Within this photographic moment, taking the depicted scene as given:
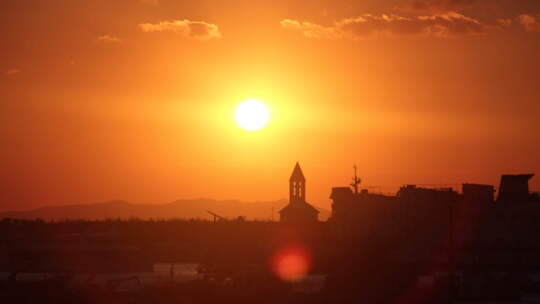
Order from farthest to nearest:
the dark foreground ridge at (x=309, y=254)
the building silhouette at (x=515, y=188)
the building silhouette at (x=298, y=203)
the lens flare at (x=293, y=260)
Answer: the building silhouette at (x=298, y=203), the lens flare at (x=293, y=260), the building silhouette at (x=515, y=188), the dark foreground ridge at (x=309, y=254)

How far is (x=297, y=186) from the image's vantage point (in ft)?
255

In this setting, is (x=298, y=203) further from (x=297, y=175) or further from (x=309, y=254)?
(x=309, y=254)

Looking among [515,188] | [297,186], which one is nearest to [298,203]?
[297,186]

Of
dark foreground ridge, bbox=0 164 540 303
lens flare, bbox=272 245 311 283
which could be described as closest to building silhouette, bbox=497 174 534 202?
dark foreground ridge, bbox=0 164 540 303

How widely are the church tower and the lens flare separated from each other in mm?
7584

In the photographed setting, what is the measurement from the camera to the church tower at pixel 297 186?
77875 millimetres

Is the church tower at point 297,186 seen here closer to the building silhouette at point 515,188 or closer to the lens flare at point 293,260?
the lens flare at point 293,260

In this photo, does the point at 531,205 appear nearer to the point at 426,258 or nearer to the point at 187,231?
the point at 426,258

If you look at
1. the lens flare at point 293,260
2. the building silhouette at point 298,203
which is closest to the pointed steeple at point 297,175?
the building silhouette at point 298,203

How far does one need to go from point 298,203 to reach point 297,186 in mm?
1877

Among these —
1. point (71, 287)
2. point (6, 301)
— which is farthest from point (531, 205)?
point (6, 301)

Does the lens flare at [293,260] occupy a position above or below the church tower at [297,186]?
below

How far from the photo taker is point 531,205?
60.0 metres

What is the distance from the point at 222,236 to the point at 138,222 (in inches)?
512
